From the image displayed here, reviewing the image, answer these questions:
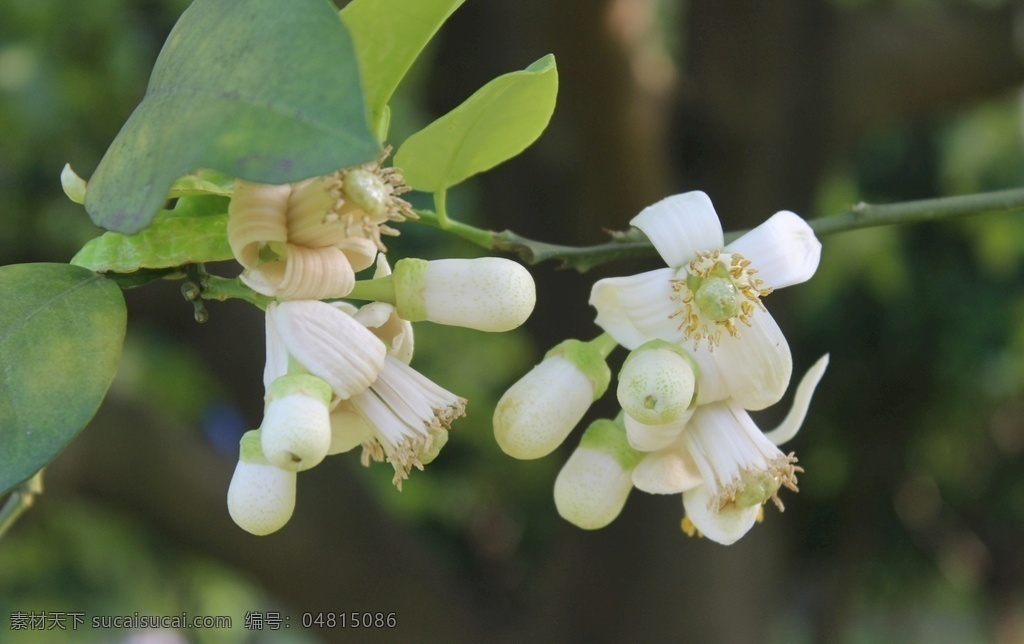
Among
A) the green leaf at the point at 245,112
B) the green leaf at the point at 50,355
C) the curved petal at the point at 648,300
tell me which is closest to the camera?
the green leaf at the point at 245,112

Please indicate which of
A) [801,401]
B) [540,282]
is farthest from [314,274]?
[540,282]

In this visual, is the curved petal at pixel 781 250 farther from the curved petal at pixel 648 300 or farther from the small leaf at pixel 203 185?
the small leaf at pixel 203 185

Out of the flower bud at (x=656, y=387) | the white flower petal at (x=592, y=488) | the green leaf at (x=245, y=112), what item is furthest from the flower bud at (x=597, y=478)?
the green leaf at (x=245, y=112)

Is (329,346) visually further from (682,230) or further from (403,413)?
(682,230)

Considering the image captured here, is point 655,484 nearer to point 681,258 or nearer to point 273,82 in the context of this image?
point 681,258

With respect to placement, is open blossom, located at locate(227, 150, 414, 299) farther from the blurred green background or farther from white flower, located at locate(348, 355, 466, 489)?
the blurred green background
